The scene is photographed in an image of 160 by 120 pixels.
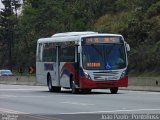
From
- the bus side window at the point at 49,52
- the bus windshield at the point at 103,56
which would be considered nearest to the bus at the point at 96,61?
the bus windshield at the point at 103,56

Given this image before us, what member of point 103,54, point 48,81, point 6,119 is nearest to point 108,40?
point 103,54

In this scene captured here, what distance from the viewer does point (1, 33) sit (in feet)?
352

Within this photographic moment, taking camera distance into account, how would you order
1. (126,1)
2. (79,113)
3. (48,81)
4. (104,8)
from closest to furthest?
(79,113) < (48,81) < (126,1) < (104,8)

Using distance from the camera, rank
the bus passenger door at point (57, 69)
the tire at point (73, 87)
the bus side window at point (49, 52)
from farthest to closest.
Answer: the bus side window at point (49, 52)
the bus passenger door at point (57, 69)
the tire at point (73, 87)

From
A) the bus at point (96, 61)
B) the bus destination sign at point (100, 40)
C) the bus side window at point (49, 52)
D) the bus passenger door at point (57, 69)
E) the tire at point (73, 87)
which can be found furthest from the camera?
the bus side window at point (49, 52)

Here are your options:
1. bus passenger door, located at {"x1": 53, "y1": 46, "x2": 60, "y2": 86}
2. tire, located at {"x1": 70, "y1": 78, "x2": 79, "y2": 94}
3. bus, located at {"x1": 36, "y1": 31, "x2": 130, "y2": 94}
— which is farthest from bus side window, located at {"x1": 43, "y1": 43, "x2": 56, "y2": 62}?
tire, located at {"x1": 70, "y1": 78, "x2": 79, "y2": 94}

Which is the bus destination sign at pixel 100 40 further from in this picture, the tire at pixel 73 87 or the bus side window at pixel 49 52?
the bus side window at pixel 49 52

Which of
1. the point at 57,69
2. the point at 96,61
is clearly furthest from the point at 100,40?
the point at 57,69

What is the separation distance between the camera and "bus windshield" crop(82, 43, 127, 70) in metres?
32.6

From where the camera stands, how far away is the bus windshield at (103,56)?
32.6 meters

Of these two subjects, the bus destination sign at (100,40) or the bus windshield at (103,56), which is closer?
the bus windshield at (103,56)

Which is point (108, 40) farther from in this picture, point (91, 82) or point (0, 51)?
point (0, 51)

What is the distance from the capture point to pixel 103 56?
107ft

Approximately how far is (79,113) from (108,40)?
13.9 metres
